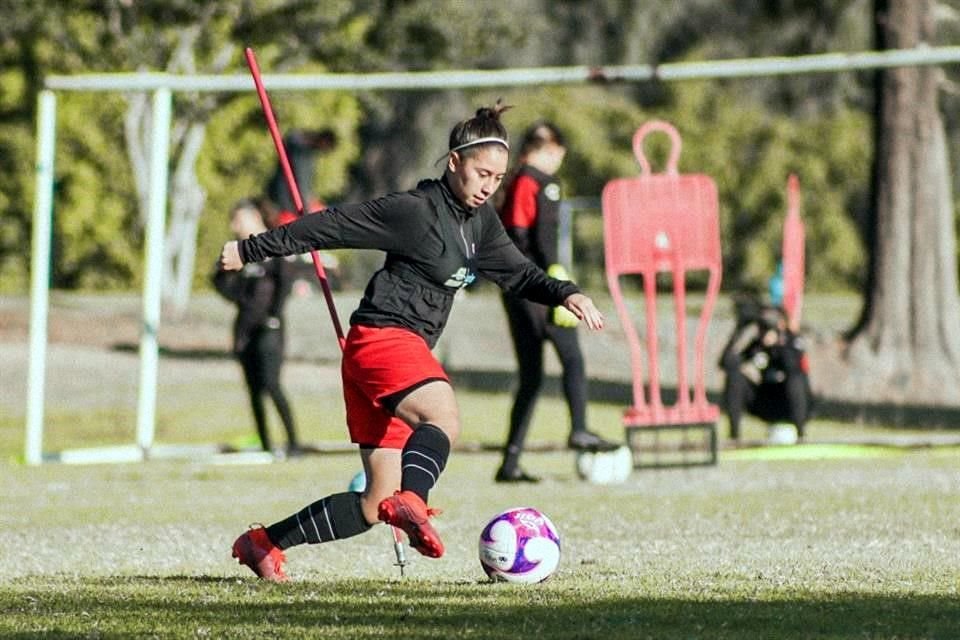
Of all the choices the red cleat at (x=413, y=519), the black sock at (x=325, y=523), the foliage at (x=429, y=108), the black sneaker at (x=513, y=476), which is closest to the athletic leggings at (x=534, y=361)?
the black sneaker at (x=513, y=476)

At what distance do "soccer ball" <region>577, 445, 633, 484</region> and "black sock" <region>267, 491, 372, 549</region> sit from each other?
4.84 meters

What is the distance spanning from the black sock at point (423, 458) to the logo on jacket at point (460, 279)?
58 cm

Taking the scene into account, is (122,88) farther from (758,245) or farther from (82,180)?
(758,245)

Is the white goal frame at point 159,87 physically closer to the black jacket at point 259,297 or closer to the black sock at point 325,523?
the black jacket at point 259,297

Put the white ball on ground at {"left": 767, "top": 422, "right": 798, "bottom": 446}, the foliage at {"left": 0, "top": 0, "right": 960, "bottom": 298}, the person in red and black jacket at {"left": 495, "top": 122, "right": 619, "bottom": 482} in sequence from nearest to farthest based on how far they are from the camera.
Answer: the person in red and black jacket at {"left": 495, "top": 122, "right": 619, "bottom": 482} < the white ball on ground at {"left": 767, "top": 422, "right": 798, "bottom": 446} < the foliage at {"left": 0, "top": 0, "right": 960, "bottom": 298}

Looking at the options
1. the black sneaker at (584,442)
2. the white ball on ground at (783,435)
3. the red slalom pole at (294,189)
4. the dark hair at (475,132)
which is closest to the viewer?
the dark hair at (475,132)

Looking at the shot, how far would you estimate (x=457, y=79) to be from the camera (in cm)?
1430

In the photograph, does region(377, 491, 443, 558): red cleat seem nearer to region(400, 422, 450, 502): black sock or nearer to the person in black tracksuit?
region(400, 422, 450, 502): black sock

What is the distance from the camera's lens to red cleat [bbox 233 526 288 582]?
24.0ft

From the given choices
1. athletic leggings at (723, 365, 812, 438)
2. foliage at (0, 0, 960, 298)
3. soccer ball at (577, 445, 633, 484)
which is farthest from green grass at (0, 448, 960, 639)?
foliage at (0, 0, 960, 298)

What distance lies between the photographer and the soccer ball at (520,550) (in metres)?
7.12

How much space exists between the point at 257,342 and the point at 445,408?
768 cm

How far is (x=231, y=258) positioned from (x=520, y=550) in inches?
57.4

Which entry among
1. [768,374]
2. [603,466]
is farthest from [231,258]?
[768,374]
